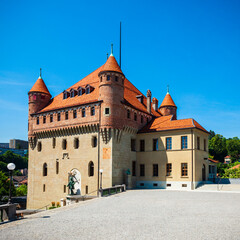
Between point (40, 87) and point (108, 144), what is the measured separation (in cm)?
1794

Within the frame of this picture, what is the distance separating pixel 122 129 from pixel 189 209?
61.0 feet

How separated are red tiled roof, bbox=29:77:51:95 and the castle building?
3379 mm

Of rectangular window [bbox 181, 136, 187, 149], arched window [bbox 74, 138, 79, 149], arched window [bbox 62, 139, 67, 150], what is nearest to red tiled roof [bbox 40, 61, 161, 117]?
arched window [bbox 74, 138, 79, 149]

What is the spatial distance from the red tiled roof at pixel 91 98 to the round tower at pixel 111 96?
6.03 feet

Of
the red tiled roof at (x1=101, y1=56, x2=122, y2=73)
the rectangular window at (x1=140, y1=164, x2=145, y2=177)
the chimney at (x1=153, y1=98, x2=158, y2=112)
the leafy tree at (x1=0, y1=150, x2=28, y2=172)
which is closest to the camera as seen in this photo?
the red tiled roof at (x1=101, y1=56, x2=122, y2=73)

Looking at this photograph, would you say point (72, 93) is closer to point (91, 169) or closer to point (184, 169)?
point (91, 169)

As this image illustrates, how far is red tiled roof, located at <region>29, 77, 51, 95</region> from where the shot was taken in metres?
46.4

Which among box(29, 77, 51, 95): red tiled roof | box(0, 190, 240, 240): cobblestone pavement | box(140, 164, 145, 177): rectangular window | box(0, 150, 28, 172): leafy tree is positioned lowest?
box(0, 150, 28, 172): leafy tree

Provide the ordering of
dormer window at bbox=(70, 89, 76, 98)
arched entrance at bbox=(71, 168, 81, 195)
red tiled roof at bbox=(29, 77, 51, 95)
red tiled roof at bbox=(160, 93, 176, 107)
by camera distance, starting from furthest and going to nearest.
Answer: red tiled roof at bbox=(160, 93, 176, 107) < red tiled roof at bbox=(29, 77, 51, 95) < dormer window at bbox=(70, 89, 76, 98) < arched entrance at bbox=(71, 168, 81, 195)

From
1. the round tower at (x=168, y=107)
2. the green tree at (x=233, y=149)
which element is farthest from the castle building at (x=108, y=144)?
the green tree at (x=233, y=149)

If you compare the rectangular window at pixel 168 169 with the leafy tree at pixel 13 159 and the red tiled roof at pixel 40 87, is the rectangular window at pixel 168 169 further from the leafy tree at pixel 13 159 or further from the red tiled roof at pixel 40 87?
the leafy tree at pixel 13 159

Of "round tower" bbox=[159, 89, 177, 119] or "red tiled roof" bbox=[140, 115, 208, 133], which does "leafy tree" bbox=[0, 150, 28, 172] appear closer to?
"round tower" bbox=[159, 89, 177, 119]

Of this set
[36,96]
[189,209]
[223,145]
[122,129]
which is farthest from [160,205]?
[223,145]

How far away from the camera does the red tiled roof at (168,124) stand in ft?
121
